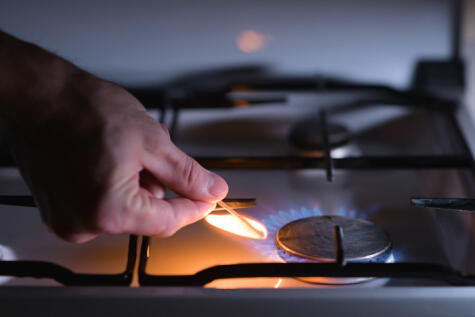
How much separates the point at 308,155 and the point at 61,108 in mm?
359

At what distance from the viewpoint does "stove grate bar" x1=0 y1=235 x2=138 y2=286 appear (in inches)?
18.1

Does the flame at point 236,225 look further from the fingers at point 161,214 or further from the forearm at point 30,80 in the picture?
the forearm at point 30,80

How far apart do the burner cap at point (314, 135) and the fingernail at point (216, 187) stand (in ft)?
0.80

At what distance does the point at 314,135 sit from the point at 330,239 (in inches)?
8.8

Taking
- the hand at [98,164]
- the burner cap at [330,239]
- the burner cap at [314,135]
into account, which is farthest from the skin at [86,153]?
the burner cap at [314,135]

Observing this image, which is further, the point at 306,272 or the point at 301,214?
the point at 301,214

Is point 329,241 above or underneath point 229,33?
underneath

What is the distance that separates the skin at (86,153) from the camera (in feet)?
1.38

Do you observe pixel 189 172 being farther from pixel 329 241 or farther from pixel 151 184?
pixel 329 241

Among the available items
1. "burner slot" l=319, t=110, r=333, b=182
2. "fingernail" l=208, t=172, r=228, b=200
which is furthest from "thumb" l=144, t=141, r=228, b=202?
"burner slot" l=319, t=110, r=333, b=182

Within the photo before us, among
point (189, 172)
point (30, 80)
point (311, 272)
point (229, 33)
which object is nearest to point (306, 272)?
point (311, 272)

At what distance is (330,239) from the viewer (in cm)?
53

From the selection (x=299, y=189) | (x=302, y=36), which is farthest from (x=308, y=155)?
(x=302, y=36)

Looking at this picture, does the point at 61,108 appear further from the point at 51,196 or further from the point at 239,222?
the point at 239,222
